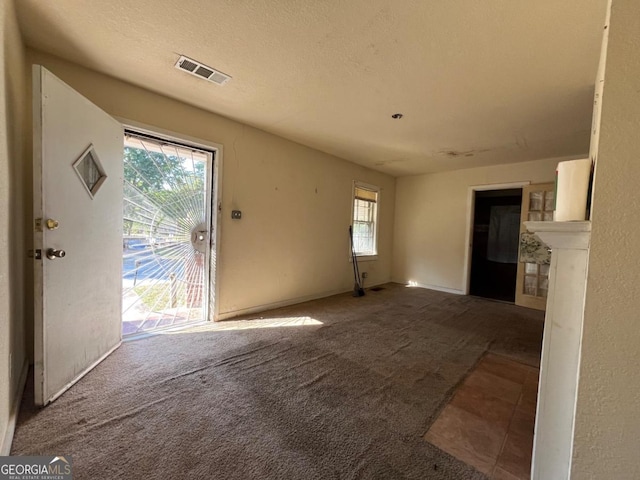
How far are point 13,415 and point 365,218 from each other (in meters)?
5.08

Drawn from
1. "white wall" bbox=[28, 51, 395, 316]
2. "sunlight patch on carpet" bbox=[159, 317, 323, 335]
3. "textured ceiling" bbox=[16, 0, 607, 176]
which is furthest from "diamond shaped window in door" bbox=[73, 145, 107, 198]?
"sunlight patch on carpet" bbox=[159, 317, 323, 335]

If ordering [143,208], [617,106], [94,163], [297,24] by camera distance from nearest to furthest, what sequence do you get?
1. [617,106]
2. [297,24]
3. [94,163]
4. [143,208]

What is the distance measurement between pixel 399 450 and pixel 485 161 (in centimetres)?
468

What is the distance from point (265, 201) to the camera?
3.58 m

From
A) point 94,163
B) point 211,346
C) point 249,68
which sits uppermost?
point 249,68

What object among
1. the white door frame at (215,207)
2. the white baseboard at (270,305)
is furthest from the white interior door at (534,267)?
the white door frame at (215,207)

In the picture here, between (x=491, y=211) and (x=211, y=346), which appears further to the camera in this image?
(x=491, y=211)

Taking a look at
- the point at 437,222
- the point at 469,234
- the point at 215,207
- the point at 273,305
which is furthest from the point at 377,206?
the point at 215,207

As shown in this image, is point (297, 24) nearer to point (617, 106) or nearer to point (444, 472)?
point (617, 106)

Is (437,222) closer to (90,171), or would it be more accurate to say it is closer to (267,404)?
(267,404)

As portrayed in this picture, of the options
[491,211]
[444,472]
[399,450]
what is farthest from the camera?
[491,211]

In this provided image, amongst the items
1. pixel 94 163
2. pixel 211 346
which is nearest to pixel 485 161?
pixel 211 346

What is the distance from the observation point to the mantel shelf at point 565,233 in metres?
1.03

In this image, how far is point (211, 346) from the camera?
250 centimetres
